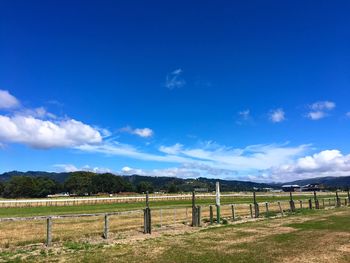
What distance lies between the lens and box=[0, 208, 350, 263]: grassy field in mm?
12484

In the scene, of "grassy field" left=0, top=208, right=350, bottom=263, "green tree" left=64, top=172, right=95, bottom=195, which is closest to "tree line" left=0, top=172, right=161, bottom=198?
"green tree" left=64, top=172, right=95, bottom=195

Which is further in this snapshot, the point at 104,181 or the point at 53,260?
the point at 104,181

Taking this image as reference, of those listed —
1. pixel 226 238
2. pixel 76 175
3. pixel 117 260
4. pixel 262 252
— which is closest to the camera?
pixel 117 260

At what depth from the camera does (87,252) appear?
1391 centimetres

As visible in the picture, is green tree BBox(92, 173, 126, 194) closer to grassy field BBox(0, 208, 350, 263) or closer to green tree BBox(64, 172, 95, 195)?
green tree BBox(64, 172, 95, 195)

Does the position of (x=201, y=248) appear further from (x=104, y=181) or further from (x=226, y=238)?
(x=104, y=181)

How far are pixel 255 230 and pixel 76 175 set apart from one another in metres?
158

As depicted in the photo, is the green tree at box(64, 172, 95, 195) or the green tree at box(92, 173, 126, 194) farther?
the green tree at box(92, 173, 126, 194)

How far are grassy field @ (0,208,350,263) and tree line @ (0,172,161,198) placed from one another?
13315 centimetres

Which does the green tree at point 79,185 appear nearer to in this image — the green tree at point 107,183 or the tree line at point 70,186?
the tree line at point 70,186

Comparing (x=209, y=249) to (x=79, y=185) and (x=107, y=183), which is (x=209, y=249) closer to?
(x=79, y=185)

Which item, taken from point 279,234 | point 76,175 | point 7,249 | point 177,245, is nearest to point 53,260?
point 7,249

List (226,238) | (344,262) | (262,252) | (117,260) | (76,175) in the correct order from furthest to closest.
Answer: (76,175) < (226,238) < (262,252) < (117,260) < (344,262)

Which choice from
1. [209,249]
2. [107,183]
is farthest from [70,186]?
[209,249]
